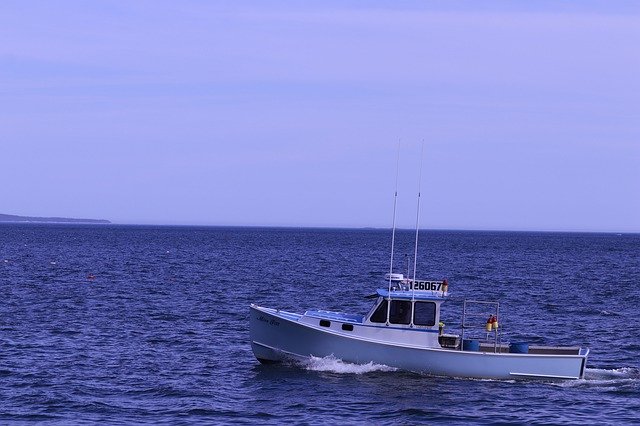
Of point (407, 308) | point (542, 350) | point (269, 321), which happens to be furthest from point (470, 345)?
point (269, 321)

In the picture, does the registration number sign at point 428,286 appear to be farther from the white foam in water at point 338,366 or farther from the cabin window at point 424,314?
the white foam in water at point 338,366

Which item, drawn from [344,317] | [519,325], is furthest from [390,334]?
[519,325]

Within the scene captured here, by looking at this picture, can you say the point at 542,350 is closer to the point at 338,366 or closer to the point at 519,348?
the point at 519,348

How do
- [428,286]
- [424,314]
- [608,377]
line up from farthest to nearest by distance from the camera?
[608,377] → [428,286] → [424,314]

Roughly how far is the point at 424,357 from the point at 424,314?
1.47 metres

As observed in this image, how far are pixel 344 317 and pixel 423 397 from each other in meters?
4.96

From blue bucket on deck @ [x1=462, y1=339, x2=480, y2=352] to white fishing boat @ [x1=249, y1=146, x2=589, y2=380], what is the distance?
0.03 metres

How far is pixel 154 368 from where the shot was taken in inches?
1437

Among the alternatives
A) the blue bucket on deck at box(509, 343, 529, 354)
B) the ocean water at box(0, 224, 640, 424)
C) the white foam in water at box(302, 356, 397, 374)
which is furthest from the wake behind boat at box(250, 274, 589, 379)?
the ocean water at box(0, 224, 640, 424)

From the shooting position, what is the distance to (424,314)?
35062 millimetres

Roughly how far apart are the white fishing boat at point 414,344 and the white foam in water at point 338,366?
0.15 m

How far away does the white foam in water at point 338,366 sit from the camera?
1379 inches

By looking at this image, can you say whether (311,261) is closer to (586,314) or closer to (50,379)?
(586,314)

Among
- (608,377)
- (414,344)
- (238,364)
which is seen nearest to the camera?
(414,344)
